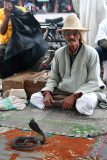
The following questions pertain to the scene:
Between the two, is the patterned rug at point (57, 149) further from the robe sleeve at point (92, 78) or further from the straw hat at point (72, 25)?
the straw hat at point (72, 25)

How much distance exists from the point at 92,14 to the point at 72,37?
7.84 ft

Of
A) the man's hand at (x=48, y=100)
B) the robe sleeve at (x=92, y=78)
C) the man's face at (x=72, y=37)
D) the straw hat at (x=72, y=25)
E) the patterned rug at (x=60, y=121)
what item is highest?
the straw hat at (x=72, y=25)

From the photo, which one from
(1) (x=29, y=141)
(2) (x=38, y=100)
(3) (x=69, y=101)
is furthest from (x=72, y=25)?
(1) (x=29, y=141)

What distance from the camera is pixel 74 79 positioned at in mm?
3232

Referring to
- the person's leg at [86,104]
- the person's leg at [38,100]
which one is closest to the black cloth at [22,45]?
the person's leg at [38,100]

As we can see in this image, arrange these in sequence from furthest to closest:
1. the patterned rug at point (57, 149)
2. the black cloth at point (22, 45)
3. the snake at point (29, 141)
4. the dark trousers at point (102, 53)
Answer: the dark trousers at point (102, 53) < the black cloth at point (22, 45) < the snake at point (29, 141) < the patterned rug at point (57, 149)

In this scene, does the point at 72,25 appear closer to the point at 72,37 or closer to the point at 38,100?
the point at 72,37

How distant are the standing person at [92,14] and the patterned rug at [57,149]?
11.0 feet

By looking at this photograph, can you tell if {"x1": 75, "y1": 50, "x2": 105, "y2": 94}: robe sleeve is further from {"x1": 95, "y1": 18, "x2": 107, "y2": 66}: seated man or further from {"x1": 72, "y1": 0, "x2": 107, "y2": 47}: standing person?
{"x1": 72, "y1": 0, "x2": 107, "y2": 47}: standing person

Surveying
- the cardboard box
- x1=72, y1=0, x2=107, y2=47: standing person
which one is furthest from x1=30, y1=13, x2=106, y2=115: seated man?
x1=72, y1=0, x2=107, y2=47: standing person

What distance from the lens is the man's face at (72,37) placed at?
3.13m

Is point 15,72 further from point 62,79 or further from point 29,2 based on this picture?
point 29,2

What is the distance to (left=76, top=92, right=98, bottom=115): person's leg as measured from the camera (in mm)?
2990

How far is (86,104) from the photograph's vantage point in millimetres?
2986
